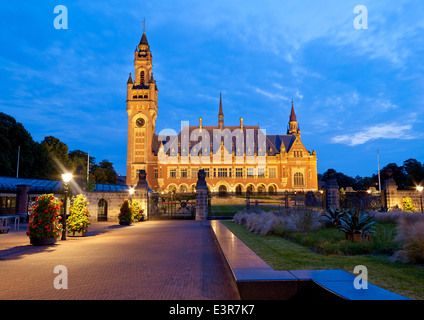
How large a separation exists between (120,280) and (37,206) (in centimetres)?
726

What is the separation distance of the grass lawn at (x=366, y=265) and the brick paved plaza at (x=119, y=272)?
1.34 metres

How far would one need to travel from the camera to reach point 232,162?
65625 mm

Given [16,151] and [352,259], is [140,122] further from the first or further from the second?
[352,259]

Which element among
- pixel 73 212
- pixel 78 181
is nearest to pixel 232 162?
pixel 78 181

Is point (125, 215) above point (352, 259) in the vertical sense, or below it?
above

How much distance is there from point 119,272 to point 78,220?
836cm

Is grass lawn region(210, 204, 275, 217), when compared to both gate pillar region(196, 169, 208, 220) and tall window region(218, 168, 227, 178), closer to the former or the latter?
gate pillar region(196, 169, 208, 220)

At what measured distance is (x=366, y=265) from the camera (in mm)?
6043

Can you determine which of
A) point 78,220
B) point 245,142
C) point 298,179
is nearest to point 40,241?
point 78,220

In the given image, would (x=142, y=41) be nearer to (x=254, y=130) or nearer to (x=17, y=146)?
(x=254, y=130)

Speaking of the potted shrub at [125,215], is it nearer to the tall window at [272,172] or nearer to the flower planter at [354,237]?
the flower planter at [354,237]

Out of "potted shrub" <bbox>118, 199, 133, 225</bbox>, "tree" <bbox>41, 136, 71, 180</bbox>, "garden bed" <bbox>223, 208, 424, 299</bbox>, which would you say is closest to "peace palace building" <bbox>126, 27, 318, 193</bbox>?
"tree" <bbox>41, 136, 71, 180</bbox>

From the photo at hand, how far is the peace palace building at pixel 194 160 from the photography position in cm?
6350

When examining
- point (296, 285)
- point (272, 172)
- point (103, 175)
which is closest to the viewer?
point (296, 285)
